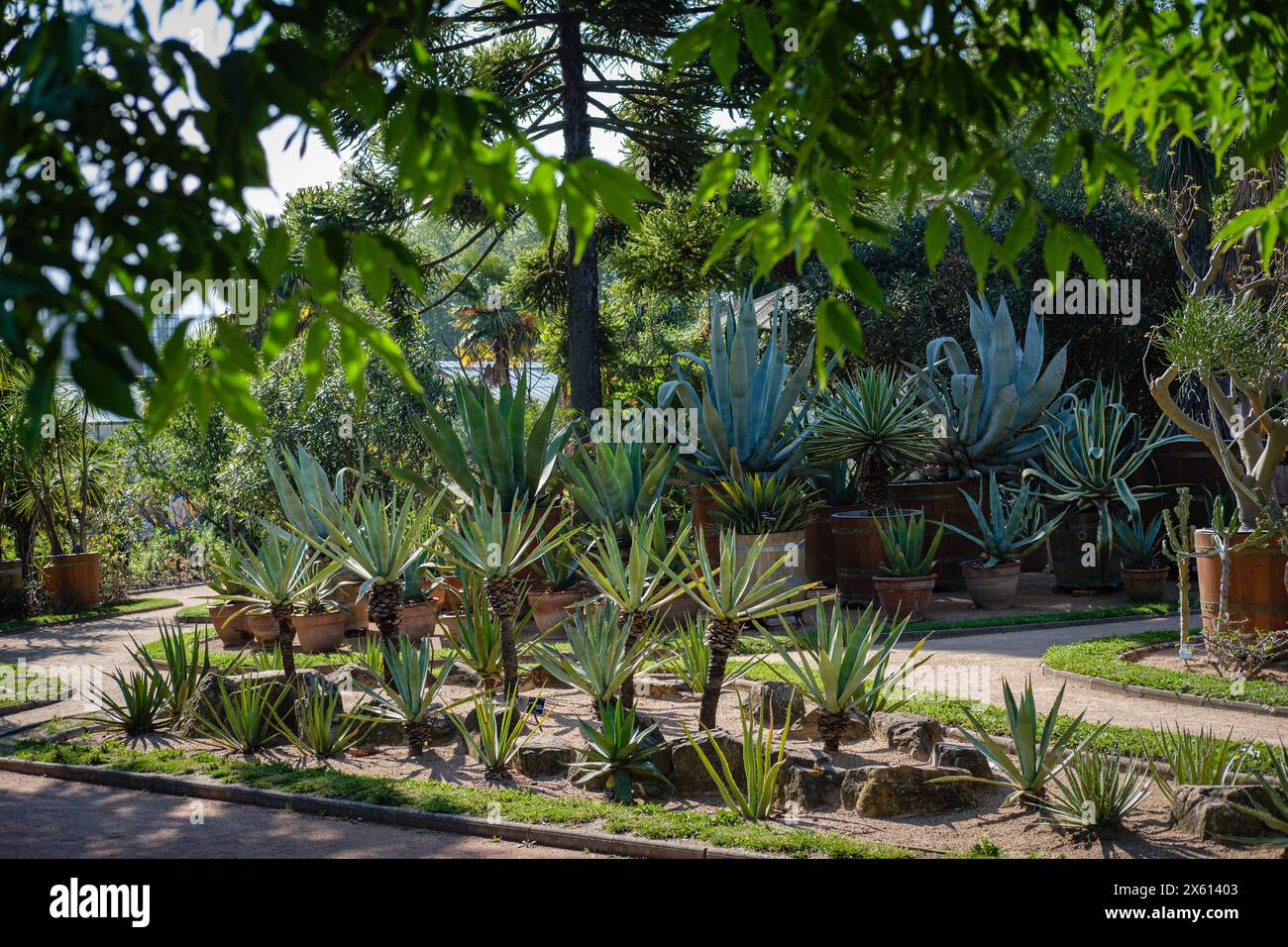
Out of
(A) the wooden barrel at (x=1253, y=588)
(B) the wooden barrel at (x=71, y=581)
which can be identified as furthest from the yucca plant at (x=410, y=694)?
(B) the wooden barrel at (x=71, y=581)

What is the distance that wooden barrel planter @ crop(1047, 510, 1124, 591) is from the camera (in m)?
11.4

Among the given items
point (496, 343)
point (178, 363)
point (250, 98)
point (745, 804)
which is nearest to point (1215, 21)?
point (250, 98)

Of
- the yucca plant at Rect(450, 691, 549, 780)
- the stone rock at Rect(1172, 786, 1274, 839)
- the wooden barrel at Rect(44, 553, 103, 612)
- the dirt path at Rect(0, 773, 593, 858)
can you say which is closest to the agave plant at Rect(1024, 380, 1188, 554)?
the stone rock at Rect(1172, 786, 1274, 839)

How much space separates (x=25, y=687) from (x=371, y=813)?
476 cm

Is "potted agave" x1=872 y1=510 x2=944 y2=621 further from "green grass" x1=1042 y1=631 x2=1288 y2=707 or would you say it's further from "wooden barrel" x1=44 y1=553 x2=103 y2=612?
"wooden barrel" x1=44 y1=553 x2=103 y2=612

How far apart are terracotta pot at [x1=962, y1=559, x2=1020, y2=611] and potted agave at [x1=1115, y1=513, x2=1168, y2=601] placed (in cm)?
111

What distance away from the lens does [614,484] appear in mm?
10211

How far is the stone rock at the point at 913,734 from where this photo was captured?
6.00m

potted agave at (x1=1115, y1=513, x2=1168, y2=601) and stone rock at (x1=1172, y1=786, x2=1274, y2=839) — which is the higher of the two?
potted agave at (x1=1115, y1=513, x2=1168, y2=601)

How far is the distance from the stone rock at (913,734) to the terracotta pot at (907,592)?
391 cm

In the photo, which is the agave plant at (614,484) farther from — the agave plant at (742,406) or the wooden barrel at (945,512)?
the wooden barrel at (945,512)

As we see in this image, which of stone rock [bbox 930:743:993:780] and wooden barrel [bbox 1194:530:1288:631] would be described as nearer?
stone rock [bbox 930:743:993:780]

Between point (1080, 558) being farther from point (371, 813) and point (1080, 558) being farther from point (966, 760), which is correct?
point (371, 813)

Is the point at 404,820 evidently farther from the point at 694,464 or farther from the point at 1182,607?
the point at 694,464
